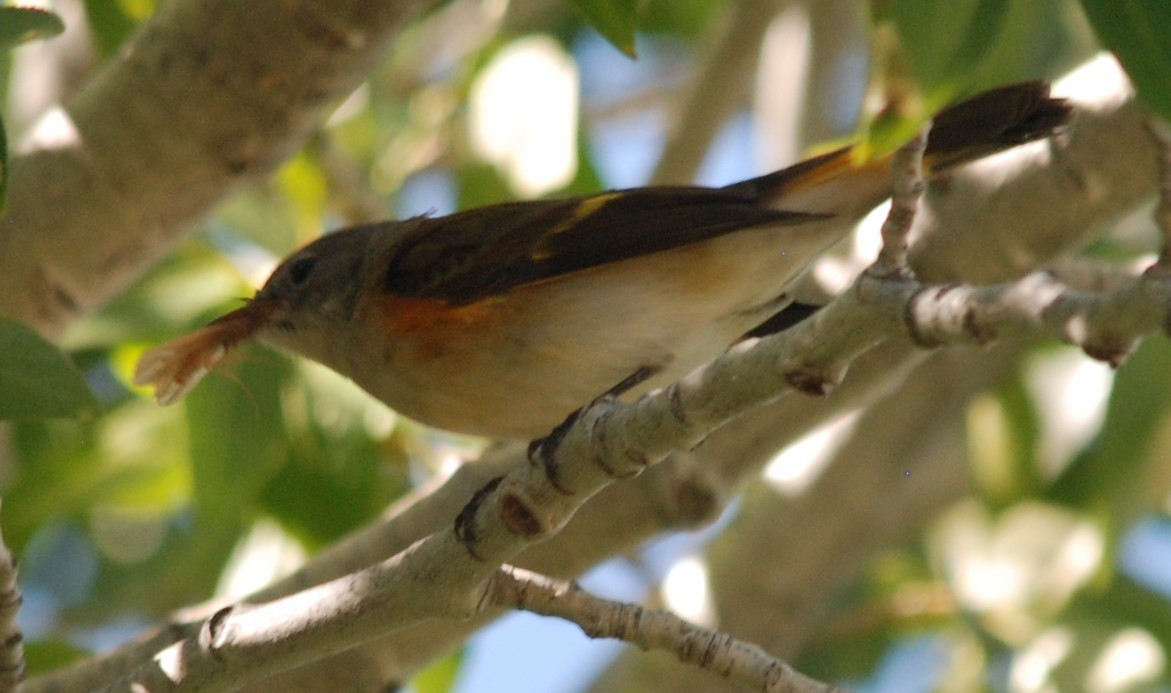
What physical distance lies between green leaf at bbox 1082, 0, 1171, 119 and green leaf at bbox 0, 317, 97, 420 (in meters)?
1.73

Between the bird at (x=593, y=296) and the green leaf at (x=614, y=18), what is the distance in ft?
2.44

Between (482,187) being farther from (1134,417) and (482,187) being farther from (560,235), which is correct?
(1134,417)

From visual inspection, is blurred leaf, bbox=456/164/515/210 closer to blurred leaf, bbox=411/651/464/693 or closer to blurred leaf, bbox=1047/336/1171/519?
blurred leaf, bbox=411/651/464/693

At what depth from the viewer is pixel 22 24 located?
7.30ft

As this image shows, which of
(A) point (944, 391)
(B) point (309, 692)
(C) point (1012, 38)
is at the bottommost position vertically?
(A) point (944, 391)

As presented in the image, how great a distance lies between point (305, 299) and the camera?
412 cm

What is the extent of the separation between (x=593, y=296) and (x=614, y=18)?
875 mm

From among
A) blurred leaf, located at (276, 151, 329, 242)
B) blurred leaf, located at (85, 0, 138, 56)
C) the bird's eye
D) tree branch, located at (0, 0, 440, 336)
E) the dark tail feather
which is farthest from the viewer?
blurred leaf, located at (276, 151, 329, 242)

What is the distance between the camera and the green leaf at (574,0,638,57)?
8.95 ft

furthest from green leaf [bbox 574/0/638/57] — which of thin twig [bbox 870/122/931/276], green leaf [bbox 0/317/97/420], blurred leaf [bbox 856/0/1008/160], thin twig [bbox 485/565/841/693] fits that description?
green leaf [bbox 0/317/97/420]

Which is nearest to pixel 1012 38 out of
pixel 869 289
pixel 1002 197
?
pixel 1002 197

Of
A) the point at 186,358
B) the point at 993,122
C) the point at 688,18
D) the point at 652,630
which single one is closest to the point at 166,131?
the point at 186,358

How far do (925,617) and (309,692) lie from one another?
100 inches

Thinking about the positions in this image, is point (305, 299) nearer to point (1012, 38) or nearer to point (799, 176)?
point (799, 176)
